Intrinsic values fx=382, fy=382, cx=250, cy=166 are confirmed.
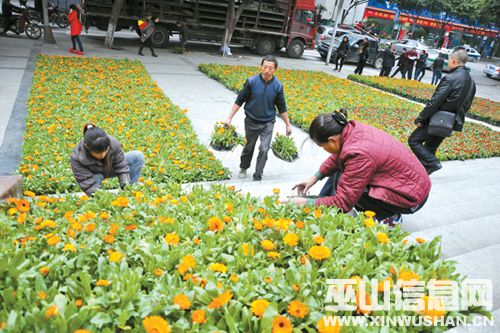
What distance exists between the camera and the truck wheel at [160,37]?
17572 millimetres

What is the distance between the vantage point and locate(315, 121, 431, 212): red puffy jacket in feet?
8.78

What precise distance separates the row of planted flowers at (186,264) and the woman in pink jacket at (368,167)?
23 cm

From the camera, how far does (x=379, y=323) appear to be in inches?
66.9

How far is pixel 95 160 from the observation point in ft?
11.7

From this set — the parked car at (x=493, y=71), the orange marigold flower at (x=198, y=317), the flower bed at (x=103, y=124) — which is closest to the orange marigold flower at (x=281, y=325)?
the orange marigold flower at (x=198, y=317)

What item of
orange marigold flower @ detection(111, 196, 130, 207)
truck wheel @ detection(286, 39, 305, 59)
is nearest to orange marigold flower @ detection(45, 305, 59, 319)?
orange marigold flower @ detection(111, 196, 130, 207)

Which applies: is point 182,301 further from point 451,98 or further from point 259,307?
point 451,98

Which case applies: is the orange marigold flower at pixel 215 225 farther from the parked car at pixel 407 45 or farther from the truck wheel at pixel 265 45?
the parked car at pixel 407 45

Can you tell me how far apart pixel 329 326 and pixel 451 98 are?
461 cm

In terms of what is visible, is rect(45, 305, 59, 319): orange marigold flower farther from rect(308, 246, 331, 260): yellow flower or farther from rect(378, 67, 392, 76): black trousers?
rect(378, 67, 392, 76): black trousers

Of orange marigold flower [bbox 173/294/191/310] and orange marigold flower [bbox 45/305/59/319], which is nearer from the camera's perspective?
orange marigold flower [bbox 45/305/59/319]

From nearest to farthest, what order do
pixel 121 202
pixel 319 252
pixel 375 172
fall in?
pixel 319 252 < pixel 121 202 < pixel 375 172

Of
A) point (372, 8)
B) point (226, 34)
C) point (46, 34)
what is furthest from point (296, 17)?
point (372, 8)

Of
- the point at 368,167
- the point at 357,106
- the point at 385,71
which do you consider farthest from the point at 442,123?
the point at 385,71
